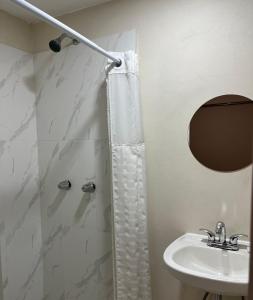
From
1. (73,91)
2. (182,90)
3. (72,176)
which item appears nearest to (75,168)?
(72,176)

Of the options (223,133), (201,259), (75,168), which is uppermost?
(223,133)

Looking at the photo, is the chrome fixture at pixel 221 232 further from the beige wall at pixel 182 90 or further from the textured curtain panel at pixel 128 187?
the textured curtain panel at pixel 128 187

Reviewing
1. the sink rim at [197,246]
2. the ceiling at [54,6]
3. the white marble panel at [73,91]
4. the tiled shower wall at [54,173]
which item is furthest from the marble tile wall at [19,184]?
Answer: the sink rim at [197,246]

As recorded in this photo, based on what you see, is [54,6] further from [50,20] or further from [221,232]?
[221,232]

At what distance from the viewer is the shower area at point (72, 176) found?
1.61 meters

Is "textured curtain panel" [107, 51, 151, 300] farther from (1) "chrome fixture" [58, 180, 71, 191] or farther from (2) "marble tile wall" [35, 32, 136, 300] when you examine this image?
(1) "chrome fixture" [58, 180, 71, 191]

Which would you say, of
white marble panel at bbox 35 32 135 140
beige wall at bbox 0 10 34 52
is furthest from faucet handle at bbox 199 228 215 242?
beige wall at bbox 0 10 34 52

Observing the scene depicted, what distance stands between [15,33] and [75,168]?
112 centimetres

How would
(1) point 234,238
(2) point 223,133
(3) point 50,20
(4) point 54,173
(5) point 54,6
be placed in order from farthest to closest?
(4) point 54,173 < (5) point 54,6 < (2) point 223,133 < (1) point 234,238 < (3) point 50,20

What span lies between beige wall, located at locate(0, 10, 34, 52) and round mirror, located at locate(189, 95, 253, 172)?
1441 mm

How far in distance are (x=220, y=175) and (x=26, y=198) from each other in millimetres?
1473

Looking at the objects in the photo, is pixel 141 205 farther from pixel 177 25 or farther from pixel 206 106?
pixel 177 25

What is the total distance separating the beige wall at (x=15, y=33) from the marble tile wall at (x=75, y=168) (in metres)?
0.14

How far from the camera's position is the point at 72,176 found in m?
1.98
